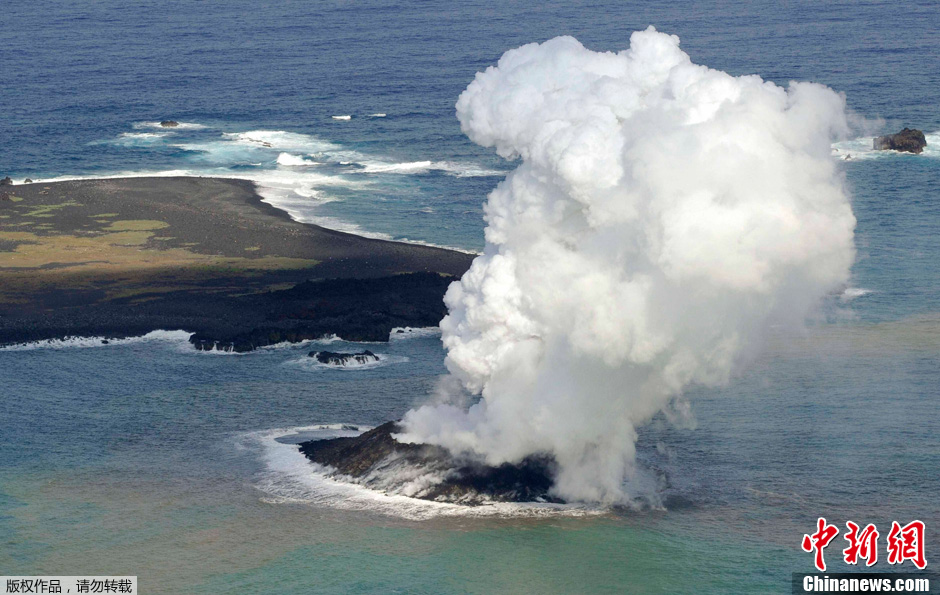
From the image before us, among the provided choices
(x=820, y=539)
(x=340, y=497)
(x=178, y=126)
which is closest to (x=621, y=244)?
(x=820, y=539)

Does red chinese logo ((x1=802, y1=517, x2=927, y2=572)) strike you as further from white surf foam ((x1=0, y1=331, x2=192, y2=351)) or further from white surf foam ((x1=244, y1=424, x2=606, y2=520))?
white surf foam ((x1=0, y1=331, x2=192, y2=351))

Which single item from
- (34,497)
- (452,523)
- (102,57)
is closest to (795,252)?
(452,523)

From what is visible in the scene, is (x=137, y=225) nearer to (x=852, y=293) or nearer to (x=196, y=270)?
(x=196, y=270)

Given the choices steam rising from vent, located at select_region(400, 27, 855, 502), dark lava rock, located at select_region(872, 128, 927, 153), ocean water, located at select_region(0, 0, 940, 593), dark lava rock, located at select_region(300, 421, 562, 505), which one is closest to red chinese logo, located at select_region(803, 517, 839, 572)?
ocean water, located at select_region(0, 0, 940, 593)

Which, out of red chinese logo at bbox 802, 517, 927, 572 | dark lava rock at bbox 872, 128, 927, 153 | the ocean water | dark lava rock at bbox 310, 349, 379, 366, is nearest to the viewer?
red chinese logo at bbox 802, 517, 927, 572

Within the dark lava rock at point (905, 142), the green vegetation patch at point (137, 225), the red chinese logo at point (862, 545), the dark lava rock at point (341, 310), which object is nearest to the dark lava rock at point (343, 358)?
the dark lava rock at point (341, 310)

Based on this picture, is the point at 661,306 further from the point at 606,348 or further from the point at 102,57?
the point at 102,57
